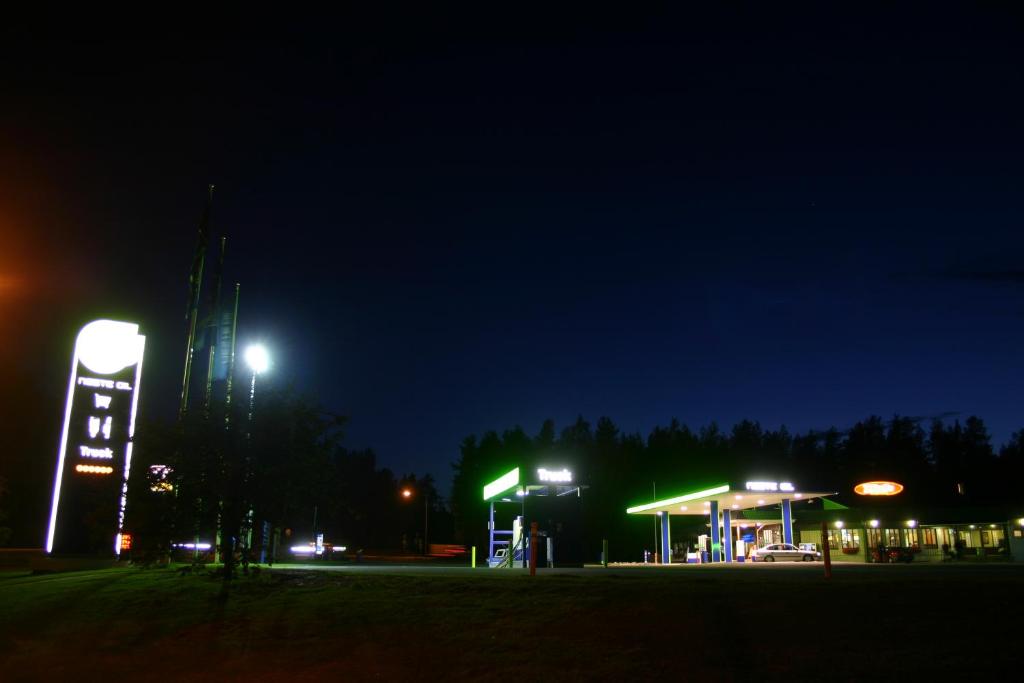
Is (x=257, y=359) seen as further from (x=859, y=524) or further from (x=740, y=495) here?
(x=859, y=524)

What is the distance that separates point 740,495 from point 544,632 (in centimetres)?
3232

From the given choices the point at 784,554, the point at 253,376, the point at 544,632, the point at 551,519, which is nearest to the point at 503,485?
the point at 551,519

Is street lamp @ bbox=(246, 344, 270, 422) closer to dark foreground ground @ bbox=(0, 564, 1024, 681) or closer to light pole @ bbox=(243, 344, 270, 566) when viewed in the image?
light pole @ bbox=(243, 344, 270, 566)

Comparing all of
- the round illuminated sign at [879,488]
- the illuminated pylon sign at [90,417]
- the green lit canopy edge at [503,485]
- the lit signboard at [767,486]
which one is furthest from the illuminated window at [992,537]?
the illuminated pylon sign at [90,417]

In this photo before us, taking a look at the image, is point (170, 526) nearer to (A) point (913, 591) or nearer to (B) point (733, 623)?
(B) point (733, 623)

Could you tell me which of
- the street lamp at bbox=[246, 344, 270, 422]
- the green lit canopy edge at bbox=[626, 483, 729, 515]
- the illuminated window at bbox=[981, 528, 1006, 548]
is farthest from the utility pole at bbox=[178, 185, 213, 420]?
the illuminated window at bbox=[981, 528, 1006, 548]

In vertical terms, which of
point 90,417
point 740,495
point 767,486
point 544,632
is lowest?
point 544,632

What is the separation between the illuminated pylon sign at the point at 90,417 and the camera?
133 ft

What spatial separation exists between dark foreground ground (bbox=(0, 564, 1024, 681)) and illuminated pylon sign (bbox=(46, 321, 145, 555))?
21.2 meters

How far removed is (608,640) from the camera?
14375 mm

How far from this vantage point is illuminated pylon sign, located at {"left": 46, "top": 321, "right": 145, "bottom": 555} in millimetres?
40531

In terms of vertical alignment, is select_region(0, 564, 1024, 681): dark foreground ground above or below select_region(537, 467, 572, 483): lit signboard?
below

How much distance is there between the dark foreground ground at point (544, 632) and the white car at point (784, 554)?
28808mm

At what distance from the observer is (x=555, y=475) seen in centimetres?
3822
